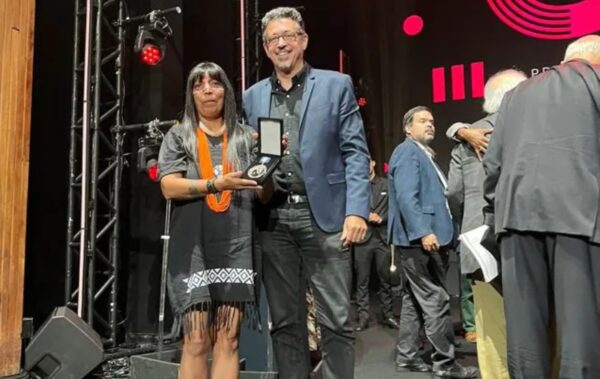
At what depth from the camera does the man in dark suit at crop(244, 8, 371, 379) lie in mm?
1967

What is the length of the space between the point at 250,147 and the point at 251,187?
31 cm

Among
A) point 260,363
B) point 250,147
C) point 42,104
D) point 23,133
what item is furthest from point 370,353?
point 42,104

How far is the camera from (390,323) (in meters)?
5.14

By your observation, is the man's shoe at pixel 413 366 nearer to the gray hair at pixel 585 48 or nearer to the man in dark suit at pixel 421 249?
the man in dark suit at pixel 421 249

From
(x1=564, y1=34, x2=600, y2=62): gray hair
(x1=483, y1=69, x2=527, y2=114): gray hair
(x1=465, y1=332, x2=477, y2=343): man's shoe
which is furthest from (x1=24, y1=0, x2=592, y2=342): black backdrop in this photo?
(x1=564, y1=34, x2=600, y2=62): gray hair

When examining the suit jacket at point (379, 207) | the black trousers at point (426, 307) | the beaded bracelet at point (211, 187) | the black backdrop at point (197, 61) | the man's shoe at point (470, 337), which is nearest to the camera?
the beaded bracelet at point (211, 187)

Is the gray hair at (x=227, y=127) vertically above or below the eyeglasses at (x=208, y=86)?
below

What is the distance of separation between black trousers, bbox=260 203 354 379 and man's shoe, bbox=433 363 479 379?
1328 millimetres

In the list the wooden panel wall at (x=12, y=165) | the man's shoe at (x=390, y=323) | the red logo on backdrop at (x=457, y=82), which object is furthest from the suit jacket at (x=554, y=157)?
the red logo on backdrop at (x=457, y=82)

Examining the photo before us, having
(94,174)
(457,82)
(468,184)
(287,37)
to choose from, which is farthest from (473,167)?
(457,82)

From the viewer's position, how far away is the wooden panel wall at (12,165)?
254cm

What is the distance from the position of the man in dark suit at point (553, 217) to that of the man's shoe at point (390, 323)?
3.26 metres

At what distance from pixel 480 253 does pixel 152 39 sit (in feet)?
10.0

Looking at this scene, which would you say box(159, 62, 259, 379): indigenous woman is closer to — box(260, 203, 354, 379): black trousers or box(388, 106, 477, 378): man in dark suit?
box(260, 203, 354, 379): black trousers
